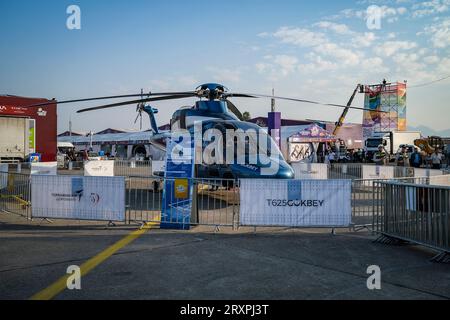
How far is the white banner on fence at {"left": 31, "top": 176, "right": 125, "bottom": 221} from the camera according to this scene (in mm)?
9352

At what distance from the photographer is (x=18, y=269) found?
5.91 meters

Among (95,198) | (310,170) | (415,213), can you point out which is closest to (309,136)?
(310,170)

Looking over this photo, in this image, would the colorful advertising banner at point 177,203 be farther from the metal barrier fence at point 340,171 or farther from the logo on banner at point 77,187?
the metal barrier fence at point 340,171

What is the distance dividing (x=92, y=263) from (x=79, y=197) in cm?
376

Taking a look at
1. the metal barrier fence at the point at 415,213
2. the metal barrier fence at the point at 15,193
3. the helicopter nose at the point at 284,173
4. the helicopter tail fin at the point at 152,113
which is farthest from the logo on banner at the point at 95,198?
the helicopter tail fin at the point at 152,113

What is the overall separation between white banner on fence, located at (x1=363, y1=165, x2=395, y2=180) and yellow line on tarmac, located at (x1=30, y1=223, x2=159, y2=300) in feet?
42.4

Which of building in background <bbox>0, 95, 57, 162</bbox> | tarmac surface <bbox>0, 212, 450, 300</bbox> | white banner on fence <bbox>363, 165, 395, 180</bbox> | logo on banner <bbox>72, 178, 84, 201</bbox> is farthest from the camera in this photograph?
building in background <bbox>0, 95, 57, 162</bbox>

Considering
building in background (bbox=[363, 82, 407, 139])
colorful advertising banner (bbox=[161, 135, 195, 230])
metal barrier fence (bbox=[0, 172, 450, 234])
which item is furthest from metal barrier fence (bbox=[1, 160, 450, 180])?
building in background (bbox=[363, 82, 407, 139])

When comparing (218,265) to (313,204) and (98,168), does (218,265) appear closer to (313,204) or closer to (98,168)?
(313,204)

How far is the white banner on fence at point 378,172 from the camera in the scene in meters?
18.2

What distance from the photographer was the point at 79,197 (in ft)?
31.5

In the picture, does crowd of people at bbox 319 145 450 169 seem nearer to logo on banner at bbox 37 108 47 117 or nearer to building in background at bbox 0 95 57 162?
building in background at bbox 0 95 57 162

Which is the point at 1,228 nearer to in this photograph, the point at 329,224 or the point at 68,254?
the point at 68,254

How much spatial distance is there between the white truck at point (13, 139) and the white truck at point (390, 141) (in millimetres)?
34556
